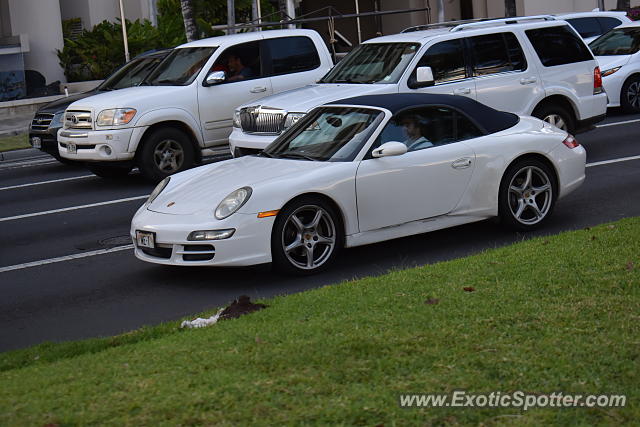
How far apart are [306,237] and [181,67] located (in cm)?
730

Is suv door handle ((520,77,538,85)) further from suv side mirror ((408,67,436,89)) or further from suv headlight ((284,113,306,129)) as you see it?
suv headlight ((284,113,306,129))

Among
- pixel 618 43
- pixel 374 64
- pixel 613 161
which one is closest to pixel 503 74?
pixel 374 64

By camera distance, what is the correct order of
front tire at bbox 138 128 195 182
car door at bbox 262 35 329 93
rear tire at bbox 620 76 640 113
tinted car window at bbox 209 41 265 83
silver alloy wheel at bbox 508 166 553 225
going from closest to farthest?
silver alloy wheel at bbox 508 166 553 225 < front tire at bbox 138 128 195 182 < tinted car window at bbox 209 41 265 83 < car door at bbox 262 35 329 93 < rear tire at bbox 620 76 640 113

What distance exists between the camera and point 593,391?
189 inches

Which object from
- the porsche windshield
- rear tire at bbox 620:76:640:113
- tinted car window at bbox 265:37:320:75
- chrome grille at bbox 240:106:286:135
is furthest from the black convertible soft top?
rear tire at bbox 620:76:640:113

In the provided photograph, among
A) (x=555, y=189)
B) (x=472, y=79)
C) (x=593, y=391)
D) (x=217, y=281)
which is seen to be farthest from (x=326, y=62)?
(x=593, y=391)

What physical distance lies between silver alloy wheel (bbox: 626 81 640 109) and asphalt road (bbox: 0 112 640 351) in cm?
592

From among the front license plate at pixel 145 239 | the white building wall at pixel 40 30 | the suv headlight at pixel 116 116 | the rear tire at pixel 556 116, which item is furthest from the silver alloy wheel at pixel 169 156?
the white building wall at pixel 40 30

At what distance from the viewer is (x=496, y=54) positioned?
13.8m

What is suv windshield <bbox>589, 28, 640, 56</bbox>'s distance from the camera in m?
20.1

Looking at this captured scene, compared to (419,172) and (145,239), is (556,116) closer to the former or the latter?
(419,172)

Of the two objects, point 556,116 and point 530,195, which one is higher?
point 556,116

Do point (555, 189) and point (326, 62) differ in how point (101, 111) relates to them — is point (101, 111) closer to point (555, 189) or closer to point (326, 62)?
point (326, 62)

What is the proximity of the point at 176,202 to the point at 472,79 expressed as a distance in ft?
19.8
